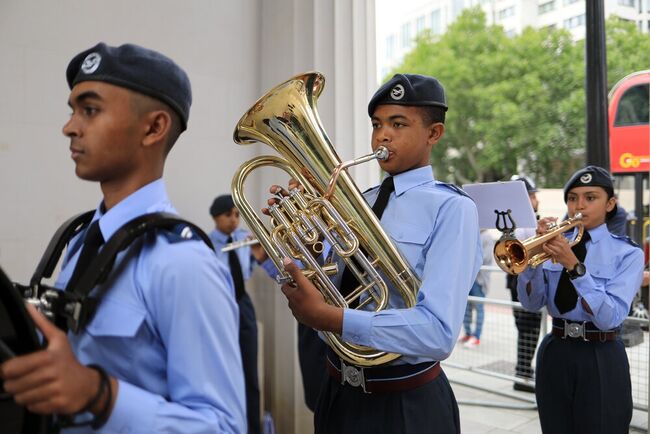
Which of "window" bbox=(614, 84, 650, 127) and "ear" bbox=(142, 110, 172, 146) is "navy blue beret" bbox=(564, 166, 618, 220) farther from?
"window" bbox=(614, 84, 650, 127)

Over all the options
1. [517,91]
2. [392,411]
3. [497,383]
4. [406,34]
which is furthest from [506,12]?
[392,411]

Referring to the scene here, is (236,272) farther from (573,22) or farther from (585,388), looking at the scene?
(573,22)

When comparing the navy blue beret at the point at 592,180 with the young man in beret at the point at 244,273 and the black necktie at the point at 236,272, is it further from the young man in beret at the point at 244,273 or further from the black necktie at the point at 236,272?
the black necktie at the point at 236,272

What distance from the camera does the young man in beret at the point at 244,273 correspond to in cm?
388

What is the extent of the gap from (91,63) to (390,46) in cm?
3704

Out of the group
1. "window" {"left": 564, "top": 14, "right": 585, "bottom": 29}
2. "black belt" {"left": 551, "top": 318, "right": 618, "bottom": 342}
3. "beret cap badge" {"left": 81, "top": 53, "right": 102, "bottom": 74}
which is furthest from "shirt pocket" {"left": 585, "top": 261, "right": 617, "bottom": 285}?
"window" {"left": 564, "top": 14, "right": 585, "bottom": 29}

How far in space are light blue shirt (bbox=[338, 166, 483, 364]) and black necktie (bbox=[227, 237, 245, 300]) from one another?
2074 millimetres

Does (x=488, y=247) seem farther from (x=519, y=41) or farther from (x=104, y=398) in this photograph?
(x=519, y=41)

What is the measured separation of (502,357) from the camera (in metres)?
6.19

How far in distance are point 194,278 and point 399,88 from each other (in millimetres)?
1230

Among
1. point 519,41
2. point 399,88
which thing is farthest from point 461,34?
point 399,88

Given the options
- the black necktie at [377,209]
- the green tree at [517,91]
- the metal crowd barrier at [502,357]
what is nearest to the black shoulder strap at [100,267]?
the black necktie at [377,209]

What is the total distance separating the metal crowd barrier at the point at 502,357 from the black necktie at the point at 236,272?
249 cm

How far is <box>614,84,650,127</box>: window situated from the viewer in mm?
9469
